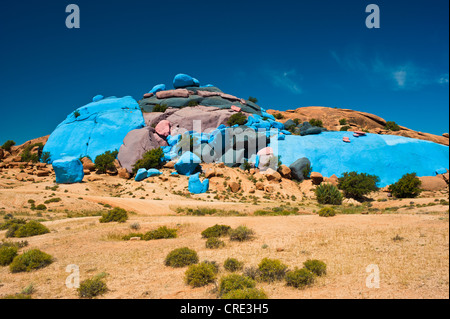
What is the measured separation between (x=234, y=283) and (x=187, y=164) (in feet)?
110

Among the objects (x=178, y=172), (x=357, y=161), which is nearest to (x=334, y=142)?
(x=357, y=161)

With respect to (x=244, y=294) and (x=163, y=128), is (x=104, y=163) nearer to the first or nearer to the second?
(x=163, y=128)

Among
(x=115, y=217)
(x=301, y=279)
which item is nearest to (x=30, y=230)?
(x=115, y=217)

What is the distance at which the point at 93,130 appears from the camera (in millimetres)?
53188

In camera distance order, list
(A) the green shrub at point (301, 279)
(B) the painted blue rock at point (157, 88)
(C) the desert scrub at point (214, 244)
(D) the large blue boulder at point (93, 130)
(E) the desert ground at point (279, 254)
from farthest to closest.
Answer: (B) the painted blue rock at point (157, 88) < (D) the large blue boulder at point (93, 130) < (C) the desert scrub at point (214, 244) < (A) the green shrub at point (301, 279) < (E) the desert ground at point (279, 254)

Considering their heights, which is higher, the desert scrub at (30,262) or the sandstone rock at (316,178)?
the sandstone rock at (316,178)

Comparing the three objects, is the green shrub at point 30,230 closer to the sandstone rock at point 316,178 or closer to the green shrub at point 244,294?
the green shrub at point 244,294

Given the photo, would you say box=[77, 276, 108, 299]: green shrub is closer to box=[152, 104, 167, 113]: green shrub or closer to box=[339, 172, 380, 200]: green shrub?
box=[339, 172, 380, 200]: green shrub

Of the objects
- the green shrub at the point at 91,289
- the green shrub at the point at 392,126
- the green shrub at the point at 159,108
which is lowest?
the green shrub at the point at 91,289

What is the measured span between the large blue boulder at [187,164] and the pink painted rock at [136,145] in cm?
932

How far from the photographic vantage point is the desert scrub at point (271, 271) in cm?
770

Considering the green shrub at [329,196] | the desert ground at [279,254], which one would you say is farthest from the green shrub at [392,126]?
the desert ground at [279,254]

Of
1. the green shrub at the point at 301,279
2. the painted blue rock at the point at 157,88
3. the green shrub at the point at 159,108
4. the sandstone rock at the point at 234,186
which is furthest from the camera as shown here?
the painted blue rock at the point at 157,88
